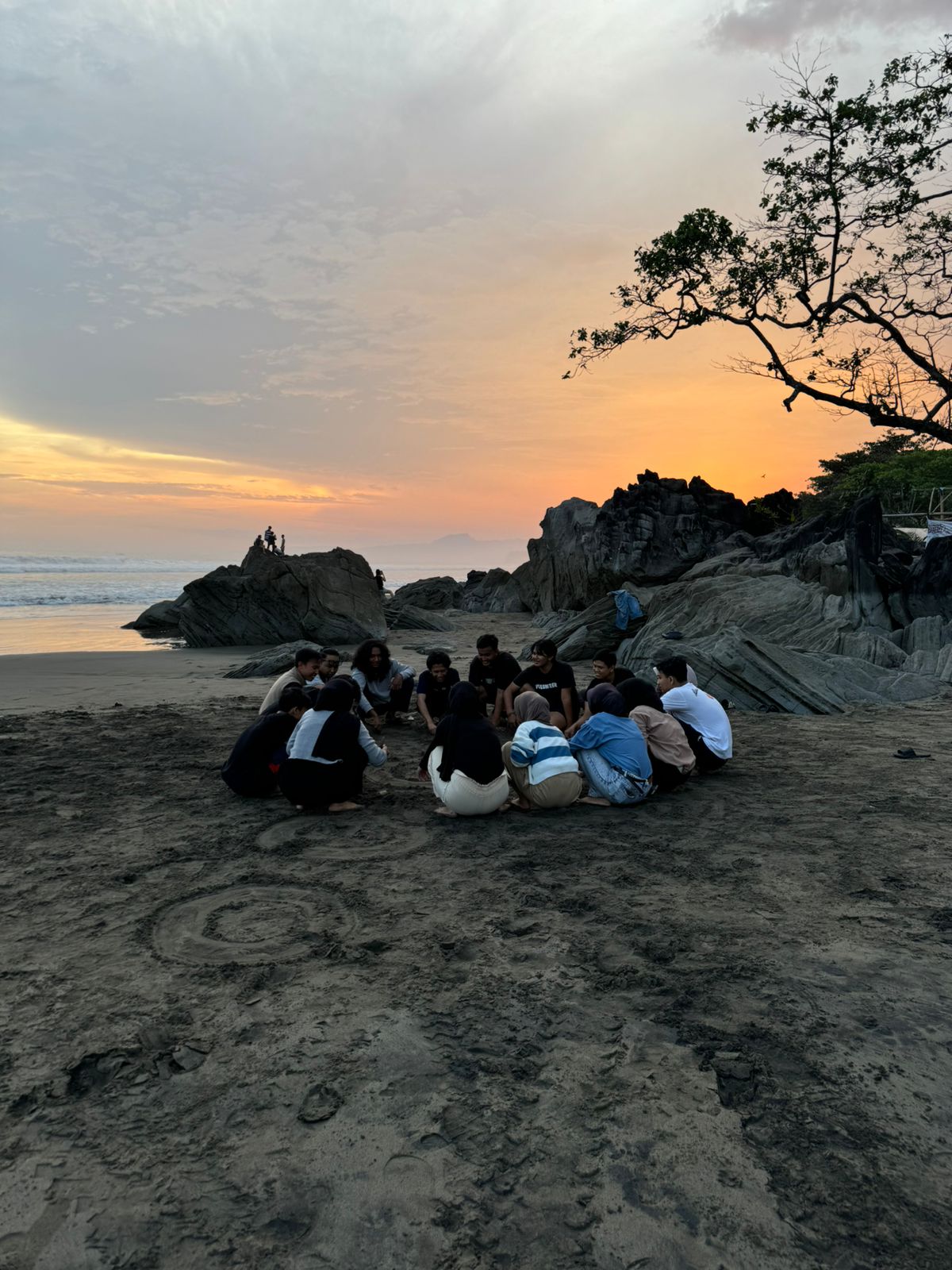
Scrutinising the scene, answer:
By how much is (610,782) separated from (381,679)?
4.26m

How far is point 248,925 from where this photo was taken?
426 cm

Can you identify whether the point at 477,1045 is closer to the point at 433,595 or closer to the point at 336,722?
the point at 336,722

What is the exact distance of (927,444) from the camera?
45.8 metres

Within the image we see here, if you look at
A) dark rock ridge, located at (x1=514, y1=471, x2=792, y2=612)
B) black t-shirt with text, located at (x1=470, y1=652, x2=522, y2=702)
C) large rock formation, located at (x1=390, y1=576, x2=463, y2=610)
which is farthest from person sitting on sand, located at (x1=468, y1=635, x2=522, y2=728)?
large rock formation, located at (x1=390, y1=576, x2=463, y2=610)

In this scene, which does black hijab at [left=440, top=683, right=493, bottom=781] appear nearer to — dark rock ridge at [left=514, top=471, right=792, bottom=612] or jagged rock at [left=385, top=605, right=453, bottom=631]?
jagged rock at [left=385, top=605, right=453, bottom=631]

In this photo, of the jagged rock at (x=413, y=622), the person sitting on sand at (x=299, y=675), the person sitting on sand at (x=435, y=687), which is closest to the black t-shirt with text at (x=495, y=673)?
the person sitting on sand at (x=435, y=687)

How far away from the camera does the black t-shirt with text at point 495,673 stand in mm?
9508

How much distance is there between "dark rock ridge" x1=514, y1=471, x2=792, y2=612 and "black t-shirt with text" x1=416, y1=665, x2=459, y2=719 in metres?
19.1

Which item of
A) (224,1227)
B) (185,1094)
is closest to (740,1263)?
(224,1227)

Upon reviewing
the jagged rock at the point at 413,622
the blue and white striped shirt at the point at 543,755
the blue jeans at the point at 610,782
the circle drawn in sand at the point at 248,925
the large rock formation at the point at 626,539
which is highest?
the large rock formation at the point at 626,539

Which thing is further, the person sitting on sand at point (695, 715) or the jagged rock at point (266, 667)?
the jagged rock at point (266, 667)

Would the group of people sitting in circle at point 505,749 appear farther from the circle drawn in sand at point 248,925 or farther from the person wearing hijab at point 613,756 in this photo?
the circle drawn in sand at point 248,925

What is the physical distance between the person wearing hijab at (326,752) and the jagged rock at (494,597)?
27668mm

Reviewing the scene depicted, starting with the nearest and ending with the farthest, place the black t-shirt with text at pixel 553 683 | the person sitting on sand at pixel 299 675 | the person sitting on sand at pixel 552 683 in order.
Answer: the person sitting on sand at pixel 299 675, the person sitting on sand at pixel 552 683, the black t-shirt with text at pixel 553 683
